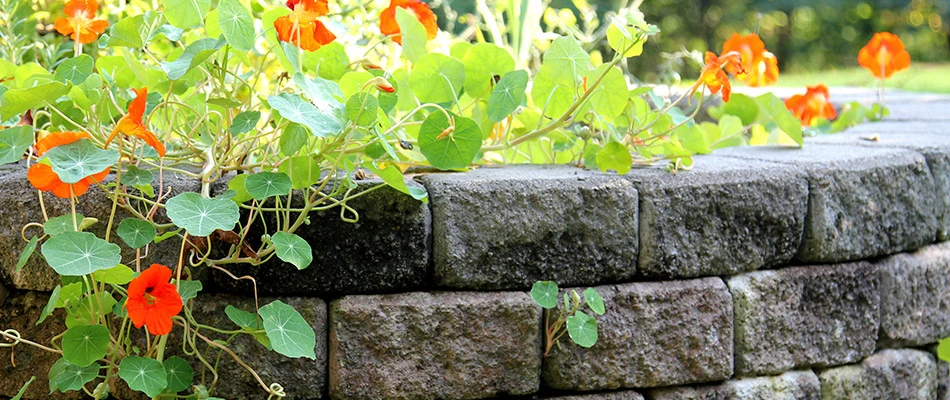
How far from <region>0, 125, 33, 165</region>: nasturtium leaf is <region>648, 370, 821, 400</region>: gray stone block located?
4.05 feet

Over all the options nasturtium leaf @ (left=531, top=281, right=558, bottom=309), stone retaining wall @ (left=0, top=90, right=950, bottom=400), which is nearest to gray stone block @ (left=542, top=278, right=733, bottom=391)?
stone retaining wall @ (left=0, top=90, right=950, bottom=400)

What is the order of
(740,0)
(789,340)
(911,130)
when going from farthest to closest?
(740,0)
(911,130)
(789,340)

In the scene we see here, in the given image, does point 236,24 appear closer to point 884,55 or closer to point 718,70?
point 718,70

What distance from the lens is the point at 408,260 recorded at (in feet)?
5.21

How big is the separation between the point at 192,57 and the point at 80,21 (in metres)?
0.36

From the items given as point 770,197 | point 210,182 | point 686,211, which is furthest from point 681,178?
point 210,182

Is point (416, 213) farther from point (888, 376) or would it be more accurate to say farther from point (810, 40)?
point (810, 40)

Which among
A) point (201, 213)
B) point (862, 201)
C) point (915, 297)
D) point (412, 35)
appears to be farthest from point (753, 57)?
point (201, 213)

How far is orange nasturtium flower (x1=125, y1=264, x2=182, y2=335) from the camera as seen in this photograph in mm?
1271

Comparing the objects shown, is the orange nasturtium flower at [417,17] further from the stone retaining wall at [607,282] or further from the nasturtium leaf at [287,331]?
the nasturtium leaf at [287,331]

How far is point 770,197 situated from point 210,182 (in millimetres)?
1104

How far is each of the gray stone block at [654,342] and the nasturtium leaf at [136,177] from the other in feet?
2.63

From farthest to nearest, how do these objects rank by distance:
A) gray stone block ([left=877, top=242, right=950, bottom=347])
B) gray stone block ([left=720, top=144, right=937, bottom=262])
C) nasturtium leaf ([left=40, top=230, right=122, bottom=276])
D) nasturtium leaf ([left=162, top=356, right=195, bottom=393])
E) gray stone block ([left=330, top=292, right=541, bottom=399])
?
gray stone block ([left=877, top=242, right=950, bottom=347]), gray stone block ([left=720, top=144, right=937, bottom=262]), gray stone block ([left=330, top=292, right=541, bottom=399]), nasturtium leaf ([left=162, top=356, right=195, bottom=393]), nasturtium leaf ([left=40, top=230, right=122, bottom=276])

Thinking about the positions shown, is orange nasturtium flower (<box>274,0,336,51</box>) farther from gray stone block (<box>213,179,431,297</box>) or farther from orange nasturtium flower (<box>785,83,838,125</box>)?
orange nasturtium flower (<box>785,83,838,125</box>)
